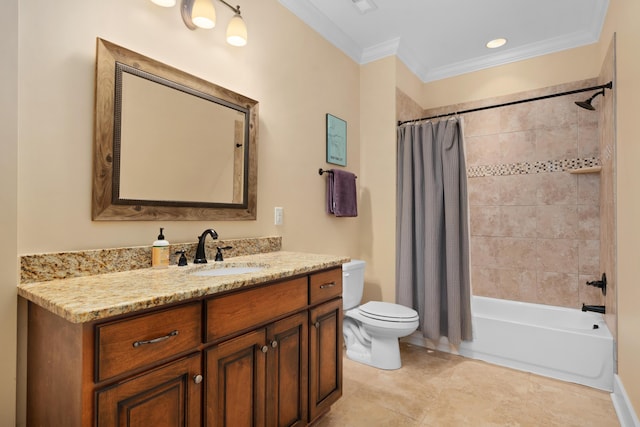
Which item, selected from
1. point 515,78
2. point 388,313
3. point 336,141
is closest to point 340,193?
point 336,141

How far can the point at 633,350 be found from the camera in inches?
65.6

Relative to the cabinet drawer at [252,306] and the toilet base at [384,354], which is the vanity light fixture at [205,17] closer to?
the cabinet drawer at [252,306]

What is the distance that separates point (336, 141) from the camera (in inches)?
106

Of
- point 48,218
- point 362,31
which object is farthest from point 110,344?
point 362,31

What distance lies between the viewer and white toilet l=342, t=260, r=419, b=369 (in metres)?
2.29

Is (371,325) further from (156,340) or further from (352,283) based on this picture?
(156,340)

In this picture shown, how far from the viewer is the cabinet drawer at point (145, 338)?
85 cm

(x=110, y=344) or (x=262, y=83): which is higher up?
(x=262, y=83)

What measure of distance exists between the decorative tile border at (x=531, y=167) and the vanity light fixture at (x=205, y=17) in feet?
8.36

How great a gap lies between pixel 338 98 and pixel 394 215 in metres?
1.13

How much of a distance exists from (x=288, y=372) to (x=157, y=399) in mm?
602

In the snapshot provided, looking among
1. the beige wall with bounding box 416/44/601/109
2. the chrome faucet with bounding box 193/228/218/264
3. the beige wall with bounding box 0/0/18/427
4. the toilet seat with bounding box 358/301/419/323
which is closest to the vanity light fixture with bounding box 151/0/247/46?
the beige wall with bounding box 0/0/18/427

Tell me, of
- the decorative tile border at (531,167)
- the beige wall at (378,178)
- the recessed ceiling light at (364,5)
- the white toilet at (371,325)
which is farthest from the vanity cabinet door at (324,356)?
the decorative tile border at (531,167)

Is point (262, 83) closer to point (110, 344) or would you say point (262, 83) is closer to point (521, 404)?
point (110, 344)
